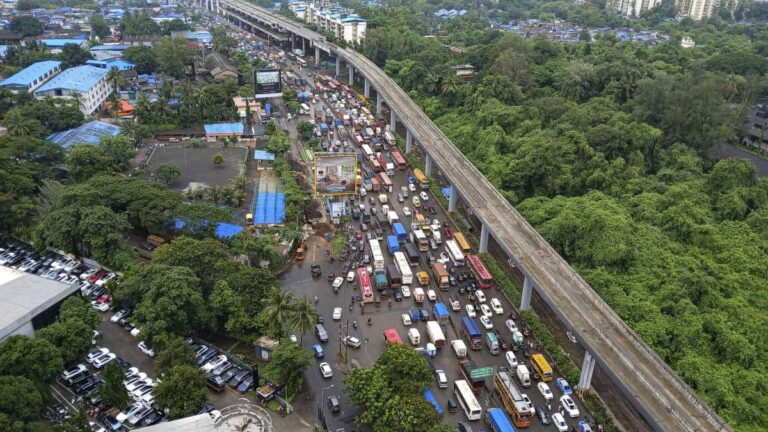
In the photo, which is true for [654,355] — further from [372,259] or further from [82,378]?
[82,378]

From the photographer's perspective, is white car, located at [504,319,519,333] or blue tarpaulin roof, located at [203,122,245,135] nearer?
white car, located at [504,319,519,333]

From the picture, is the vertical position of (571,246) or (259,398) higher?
(571,246)

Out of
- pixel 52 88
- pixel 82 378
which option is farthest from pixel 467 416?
pixel 52 88

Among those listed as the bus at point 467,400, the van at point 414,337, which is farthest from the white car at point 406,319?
the bus at point 467,400

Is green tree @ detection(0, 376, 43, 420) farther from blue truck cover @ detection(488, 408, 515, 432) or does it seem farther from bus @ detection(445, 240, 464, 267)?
bus @ detection(445, 240, 464, 267)

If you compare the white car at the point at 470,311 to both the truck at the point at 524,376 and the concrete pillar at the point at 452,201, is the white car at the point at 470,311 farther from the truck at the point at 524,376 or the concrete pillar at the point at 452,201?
the concrete pillar at the point at 452,201

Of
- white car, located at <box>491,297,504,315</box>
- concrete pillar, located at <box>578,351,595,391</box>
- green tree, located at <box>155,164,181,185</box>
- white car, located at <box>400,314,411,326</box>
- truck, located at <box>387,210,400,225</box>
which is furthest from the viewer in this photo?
green tree, located at <box>155,164,181,185</box>

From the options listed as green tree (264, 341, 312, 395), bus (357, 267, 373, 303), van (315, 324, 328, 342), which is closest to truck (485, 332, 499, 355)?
bus (357, 267, 373, 303)
